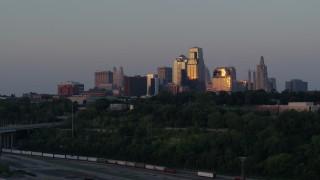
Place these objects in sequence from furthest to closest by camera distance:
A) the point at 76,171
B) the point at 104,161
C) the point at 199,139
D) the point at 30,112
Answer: the point at 30,112, the point at 104,161, the point at 199,139, the point at 76,171

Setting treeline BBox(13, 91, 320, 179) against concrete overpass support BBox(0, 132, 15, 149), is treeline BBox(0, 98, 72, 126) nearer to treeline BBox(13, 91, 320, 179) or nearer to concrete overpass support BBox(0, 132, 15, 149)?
treeline BBox(13, 91, 320, 179)

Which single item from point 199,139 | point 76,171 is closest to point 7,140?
point 76,171

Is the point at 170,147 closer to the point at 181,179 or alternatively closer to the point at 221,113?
the point at 181,179

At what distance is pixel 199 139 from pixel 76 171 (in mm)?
12905

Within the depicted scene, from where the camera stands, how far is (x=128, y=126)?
3297 inches

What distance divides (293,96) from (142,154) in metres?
50.3

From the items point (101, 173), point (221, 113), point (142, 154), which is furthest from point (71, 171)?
point (221, 113)

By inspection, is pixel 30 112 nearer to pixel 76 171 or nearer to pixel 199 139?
pixel 76 171

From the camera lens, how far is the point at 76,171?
65.6m

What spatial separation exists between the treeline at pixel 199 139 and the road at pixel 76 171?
3.82 metres

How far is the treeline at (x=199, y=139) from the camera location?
58969mm

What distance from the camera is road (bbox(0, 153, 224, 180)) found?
60406 mm

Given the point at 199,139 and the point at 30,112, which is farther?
the point at 30,112

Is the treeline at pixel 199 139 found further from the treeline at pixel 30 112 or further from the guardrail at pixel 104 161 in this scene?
the treeline at pixel 30 112
